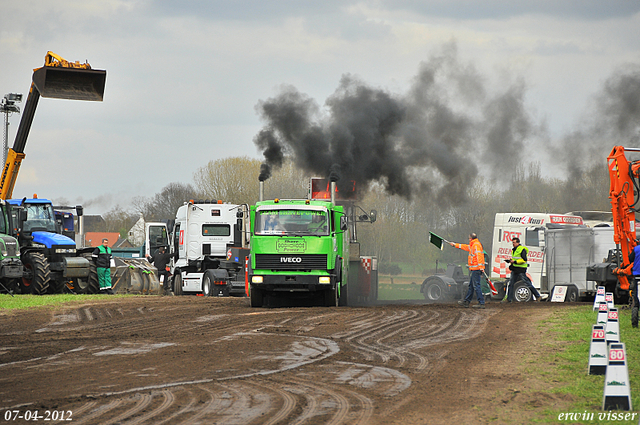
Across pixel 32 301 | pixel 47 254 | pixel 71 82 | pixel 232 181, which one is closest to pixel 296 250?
pixel 32 301

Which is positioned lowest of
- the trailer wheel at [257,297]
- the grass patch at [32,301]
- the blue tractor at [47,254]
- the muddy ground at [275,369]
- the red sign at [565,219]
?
the grass patch at [32,301]

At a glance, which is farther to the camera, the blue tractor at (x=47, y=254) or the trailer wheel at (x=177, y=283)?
the trailer wheel at (x=177, y=283)

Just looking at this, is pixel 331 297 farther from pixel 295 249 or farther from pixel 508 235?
pixel 508 235

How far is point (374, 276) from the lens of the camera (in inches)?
982

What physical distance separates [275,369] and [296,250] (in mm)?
9001

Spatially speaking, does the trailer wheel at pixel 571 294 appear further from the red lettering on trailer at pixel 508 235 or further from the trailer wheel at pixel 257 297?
the trailer wheel at pixel 257 297

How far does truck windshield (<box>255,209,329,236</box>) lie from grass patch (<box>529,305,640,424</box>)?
235 inches

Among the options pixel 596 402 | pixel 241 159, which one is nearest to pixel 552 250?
pixel 596 402

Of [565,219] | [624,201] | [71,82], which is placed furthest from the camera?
[565,219]

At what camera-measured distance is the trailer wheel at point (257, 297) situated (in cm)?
1848

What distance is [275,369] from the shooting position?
8.88 m

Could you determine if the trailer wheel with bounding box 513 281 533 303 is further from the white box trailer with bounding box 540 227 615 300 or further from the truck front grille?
A: the truck front grille

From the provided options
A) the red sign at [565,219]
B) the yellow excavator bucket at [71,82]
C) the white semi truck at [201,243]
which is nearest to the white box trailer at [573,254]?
the red sign at [565,219]


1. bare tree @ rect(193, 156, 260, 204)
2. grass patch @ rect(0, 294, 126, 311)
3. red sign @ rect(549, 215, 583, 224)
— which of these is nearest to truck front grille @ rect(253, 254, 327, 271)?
grass patch @ rect(0, 294, 126, 311)
